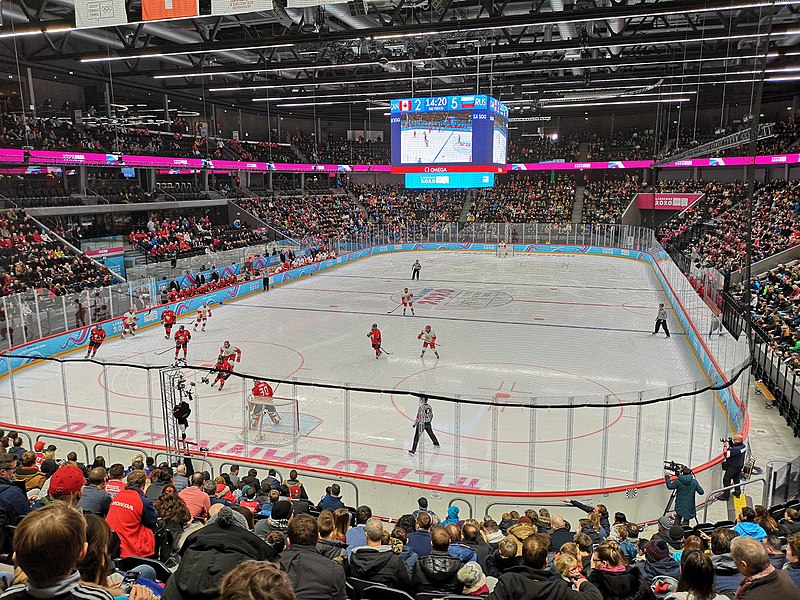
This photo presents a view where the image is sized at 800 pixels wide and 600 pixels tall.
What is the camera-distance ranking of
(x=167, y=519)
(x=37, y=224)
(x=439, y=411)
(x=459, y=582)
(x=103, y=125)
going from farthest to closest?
(x=103, y=125), (x=37, y=224), (x=439, y=411), (x=167, y=519), (x=459, y=582)

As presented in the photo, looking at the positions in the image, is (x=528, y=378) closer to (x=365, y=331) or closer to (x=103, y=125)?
(x=365, y=331)

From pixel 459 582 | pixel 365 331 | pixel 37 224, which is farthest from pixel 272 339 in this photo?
pixel 459 582

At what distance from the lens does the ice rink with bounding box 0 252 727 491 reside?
11.0 metres

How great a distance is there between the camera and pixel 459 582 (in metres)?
4.73

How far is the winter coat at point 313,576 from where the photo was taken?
349cm

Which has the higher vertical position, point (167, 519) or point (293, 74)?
point (293, 74)

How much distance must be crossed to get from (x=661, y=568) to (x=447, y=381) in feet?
37.7

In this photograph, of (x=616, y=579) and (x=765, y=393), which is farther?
(x=765, y=393)

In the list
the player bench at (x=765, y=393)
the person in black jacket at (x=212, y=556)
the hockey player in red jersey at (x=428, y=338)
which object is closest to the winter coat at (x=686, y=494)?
the player bench at (x=765, y=393)

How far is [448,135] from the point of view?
1208 inches

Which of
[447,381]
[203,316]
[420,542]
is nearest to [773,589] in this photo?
[420,542]

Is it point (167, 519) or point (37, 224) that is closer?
point (167, 519)

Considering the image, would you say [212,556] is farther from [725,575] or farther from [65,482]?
[725,575]

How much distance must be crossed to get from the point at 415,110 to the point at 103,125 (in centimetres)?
1852
